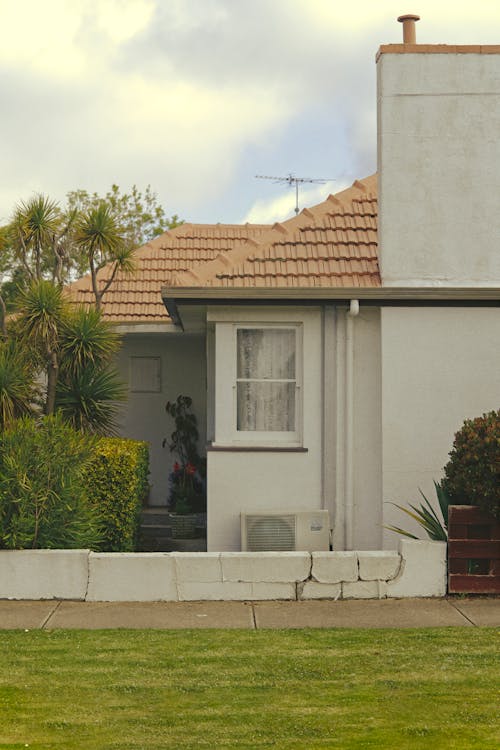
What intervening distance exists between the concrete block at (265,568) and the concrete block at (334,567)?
3.2 inches

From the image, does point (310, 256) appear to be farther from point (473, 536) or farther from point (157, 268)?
point (157, 268)

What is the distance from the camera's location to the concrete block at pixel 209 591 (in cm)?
1005

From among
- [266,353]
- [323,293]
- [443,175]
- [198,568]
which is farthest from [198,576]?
[443,175]

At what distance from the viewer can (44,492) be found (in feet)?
34.2

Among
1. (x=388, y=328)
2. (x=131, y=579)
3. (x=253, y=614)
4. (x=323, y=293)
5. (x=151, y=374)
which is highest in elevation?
(x=323, y=293)

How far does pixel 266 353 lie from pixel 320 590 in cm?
325

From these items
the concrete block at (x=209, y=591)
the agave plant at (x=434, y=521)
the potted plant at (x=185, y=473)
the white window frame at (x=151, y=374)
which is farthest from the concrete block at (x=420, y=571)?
the white window frame at (x=151, y=374)

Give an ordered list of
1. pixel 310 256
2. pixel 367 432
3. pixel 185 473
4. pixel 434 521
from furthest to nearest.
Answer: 1. pixel 185 473
2. pixel 310 256
3. pixel 367 432
4. pixel 434 521

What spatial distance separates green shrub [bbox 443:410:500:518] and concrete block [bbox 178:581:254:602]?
2.26 meters

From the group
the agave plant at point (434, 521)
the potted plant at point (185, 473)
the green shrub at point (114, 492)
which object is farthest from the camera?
the potted plant at point (185, 473)

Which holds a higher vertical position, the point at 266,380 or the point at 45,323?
the point at 45,323

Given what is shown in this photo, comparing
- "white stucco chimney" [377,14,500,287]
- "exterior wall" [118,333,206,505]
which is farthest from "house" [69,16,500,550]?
"exterior wall" [118,333,206,505]

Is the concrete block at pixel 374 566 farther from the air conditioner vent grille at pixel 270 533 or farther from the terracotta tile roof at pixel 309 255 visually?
the terracotta tile roof at pixel 309 255

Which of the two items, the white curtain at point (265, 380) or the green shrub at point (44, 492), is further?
the white curtain at point (265, 380)
